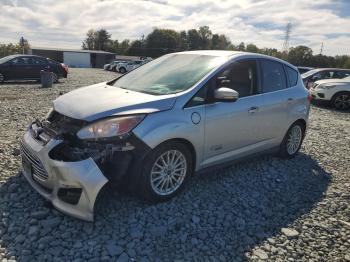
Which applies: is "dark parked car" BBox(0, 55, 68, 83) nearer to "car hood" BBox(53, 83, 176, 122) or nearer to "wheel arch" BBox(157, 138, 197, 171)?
"car hood" BBox(53, 83, 176, 122)

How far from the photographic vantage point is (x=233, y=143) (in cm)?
463

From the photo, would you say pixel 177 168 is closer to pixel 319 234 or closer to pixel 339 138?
pixel 319 234

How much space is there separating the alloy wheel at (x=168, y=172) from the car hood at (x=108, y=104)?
542 millimetres

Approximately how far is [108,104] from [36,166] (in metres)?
0.98

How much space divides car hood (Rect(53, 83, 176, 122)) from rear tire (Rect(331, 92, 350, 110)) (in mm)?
11549

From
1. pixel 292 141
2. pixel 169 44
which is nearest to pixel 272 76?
pixel 292 141

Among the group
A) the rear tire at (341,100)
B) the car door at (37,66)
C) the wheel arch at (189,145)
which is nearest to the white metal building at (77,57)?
the car door at (37,66)

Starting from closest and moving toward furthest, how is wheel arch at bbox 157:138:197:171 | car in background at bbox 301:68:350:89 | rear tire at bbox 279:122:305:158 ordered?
1. wheel arch at bbox 157:138:197:171
2. rear tire at bbox 279:122:305:158
3. car in background at bbox 301:68:350:89

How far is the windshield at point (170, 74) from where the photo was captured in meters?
4.29

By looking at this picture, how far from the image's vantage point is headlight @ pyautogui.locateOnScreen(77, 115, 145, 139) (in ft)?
11.5

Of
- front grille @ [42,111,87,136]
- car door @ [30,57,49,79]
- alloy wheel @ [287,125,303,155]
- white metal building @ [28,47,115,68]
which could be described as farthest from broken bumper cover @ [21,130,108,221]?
white metal building @ [28,47,115,68]

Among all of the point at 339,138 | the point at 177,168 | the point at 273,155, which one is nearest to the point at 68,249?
the point at 177,168

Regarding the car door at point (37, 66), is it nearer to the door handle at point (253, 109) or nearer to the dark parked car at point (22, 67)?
the dark parked car at point (22, 67)

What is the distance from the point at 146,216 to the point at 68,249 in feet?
2.89
